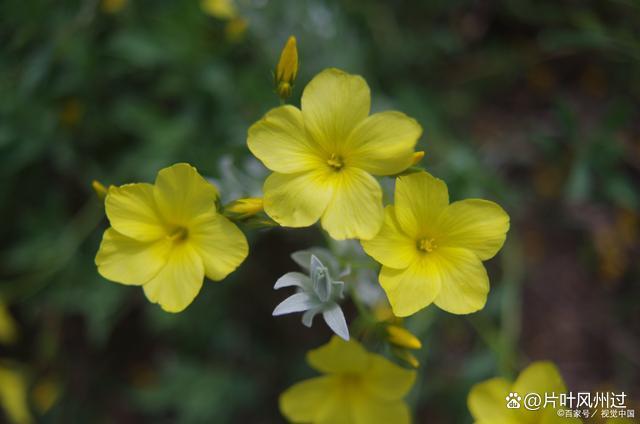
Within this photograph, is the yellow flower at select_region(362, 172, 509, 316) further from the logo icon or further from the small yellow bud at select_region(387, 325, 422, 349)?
the logo icon

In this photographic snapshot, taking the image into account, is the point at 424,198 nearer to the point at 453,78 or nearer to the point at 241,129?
the point at 241,129

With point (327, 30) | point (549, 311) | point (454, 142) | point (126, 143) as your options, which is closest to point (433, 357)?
point (549, 311)

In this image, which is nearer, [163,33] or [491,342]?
[491,342]

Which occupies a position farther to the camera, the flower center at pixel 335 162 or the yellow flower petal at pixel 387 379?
the yellow flower petal at pixel 387 379

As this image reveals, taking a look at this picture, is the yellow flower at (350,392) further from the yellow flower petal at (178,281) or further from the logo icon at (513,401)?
the yellow flower petal at (178,281)

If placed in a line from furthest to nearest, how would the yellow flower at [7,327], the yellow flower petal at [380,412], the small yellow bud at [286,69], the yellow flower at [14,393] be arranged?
the yellow flower at [14,393]
the yellow flower at [7,327]
the yellow flower petal at [380,412]
the small yellow bud at [286,69]

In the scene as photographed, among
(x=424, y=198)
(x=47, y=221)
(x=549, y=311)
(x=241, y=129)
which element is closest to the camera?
(x=424, y=198)

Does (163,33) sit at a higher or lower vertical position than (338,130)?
higher

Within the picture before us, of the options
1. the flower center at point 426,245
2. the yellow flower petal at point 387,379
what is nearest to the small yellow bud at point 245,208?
the flower center at point 426,245
